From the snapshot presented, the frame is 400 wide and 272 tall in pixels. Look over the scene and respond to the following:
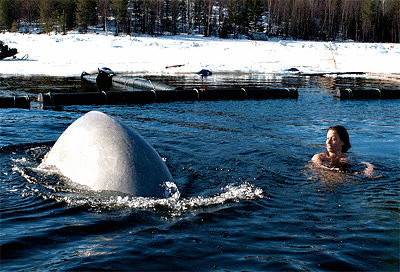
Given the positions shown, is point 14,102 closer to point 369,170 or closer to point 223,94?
point 223,94

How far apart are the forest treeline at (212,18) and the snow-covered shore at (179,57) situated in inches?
524

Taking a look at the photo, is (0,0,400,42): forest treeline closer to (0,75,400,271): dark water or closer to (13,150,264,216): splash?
(0,75,400,271): dark water

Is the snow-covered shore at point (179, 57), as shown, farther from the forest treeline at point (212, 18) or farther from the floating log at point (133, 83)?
the forest treeline at point (212, 18)

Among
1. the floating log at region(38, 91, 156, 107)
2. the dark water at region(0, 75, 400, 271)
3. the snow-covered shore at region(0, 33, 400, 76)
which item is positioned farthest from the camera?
the snow-covered shore at region(0, 33, 400, 76)

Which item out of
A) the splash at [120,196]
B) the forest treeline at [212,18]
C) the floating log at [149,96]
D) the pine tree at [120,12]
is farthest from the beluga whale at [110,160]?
the pine tree at [120,12]

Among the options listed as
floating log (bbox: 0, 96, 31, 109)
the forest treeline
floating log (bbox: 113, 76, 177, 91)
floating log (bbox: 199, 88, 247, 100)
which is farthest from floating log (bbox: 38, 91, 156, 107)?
the forest treeline

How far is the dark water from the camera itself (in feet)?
14.1

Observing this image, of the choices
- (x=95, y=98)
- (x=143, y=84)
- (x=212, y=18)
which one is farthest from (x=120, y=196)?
(x=212, y=18)

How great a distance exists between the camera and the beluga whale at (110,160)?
558 centimetres

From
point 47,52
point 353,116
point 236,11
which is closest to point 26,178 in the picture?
A: point 353,116

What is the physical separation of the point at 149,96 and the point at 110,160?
37.6 feet

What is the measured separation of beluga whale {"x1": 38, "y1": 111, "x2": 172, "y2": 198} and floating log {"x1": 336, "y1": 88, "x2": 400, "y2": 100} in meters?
14.3

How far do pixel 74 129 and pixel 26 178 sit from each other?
1.07m

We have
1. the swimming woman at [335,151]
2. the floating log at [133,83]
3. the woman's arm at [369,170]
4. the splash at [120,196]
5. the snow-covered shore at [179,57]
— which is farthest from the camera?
the snow-covered shore at [179,57]
